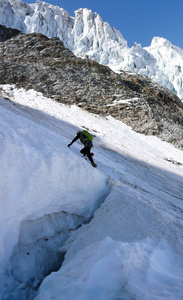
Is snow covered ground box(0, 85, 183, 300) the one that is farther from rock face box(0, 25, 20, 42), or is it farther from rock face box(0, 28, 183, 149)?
rock face box(0, 25, 20, 42)

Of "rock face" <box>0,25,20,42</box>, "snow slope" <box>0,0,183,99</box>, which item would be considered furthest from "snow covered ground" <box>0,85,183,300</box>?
"snow slope" <box>0,0,183,99</box>

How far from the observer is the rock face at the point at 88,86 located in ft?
80.1

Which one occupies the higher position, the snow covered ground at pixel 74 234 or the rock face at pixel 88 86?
the rock face at pixel 88 86

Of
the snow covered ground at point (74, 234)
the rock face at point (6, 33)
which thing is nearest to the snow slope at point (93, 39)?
the rock face at point (6, 33)

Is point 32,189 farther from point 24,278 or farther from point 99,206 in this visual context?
point 99,206

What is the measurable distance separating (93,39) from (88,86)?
45.2 m

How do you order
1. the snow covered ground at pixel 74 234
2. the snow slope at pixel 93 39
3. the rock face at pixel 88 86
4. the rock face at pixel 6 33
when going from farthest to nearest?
1. the snow slope at pixel 93 39
2. the rock face at pixel 6 33
3. the rock face at pixel 88 86
4. the snow covered ground at pixel 74 234

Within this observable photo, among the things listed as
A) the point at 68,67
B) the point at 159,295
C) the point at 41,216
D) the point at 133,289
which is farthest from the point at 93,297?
the point at 68,67

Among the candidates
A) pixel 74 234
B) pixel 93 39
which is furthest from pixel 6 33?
pixel 74 234

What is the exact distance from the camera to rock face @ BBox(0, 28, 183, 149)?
24422 millimetres

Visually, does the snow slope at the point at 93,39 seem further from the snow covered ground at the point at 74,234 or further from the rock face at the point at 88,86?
the snow covered ground at the point at 74,234

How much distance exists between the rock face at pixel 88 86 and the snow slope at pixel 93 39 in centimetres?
2686

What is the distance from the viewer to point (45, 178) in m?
4.04

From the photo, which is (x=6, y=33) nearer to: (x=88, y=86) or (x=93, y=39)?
(x=88, y=86)
